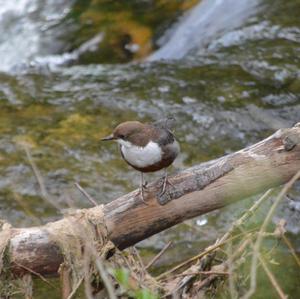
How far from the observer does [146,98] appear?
673 centimetres

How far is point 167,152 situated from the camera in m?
3.74

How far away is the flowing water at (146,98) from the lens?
5496 mm

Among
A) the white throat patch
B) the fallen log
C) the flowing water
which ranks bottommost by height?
the flowing water

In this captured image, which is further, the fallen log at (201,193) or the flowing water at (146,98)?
the flowing water at (146,98)

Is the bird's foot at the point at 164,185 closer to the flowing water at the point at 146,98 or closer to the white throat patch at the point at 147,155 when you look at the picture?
the white throat patch at the point at 147,155

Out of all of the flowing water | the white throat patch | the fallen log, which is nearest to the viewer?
the fallen log

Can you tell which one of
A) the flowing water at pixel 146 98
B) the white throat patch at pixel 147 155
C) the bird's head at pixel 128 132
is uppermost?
the bird's head at pixel 128 132

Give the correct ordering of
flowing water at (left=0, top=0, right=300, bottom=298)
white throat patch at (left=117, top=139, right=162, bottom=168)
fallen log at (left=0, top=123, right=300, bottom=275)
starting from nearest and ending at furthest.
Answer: fallen log at (left=0, top=123, right=300, bottom=275) < white throat patch at (left=117, top=139, right=162, bottom=168) < flowing water at (left=0, top=0, right=300, bottom=298)

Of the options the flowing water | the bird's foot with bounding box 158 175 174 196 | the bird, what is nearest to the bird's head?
the bird

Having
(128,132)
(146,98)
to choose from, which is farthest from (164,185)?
(146,98)

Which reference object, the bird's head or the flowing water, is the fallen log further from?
the flowing water

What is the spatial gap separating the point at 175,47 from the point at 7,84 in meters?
1.65

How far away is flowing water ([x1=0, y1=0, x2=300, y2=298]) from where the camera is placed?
18.0 ft

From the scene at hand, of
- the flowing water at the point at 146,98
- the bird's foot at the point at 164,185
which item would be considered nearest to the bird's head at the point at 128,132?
the bird's foot at the point at 164,185
